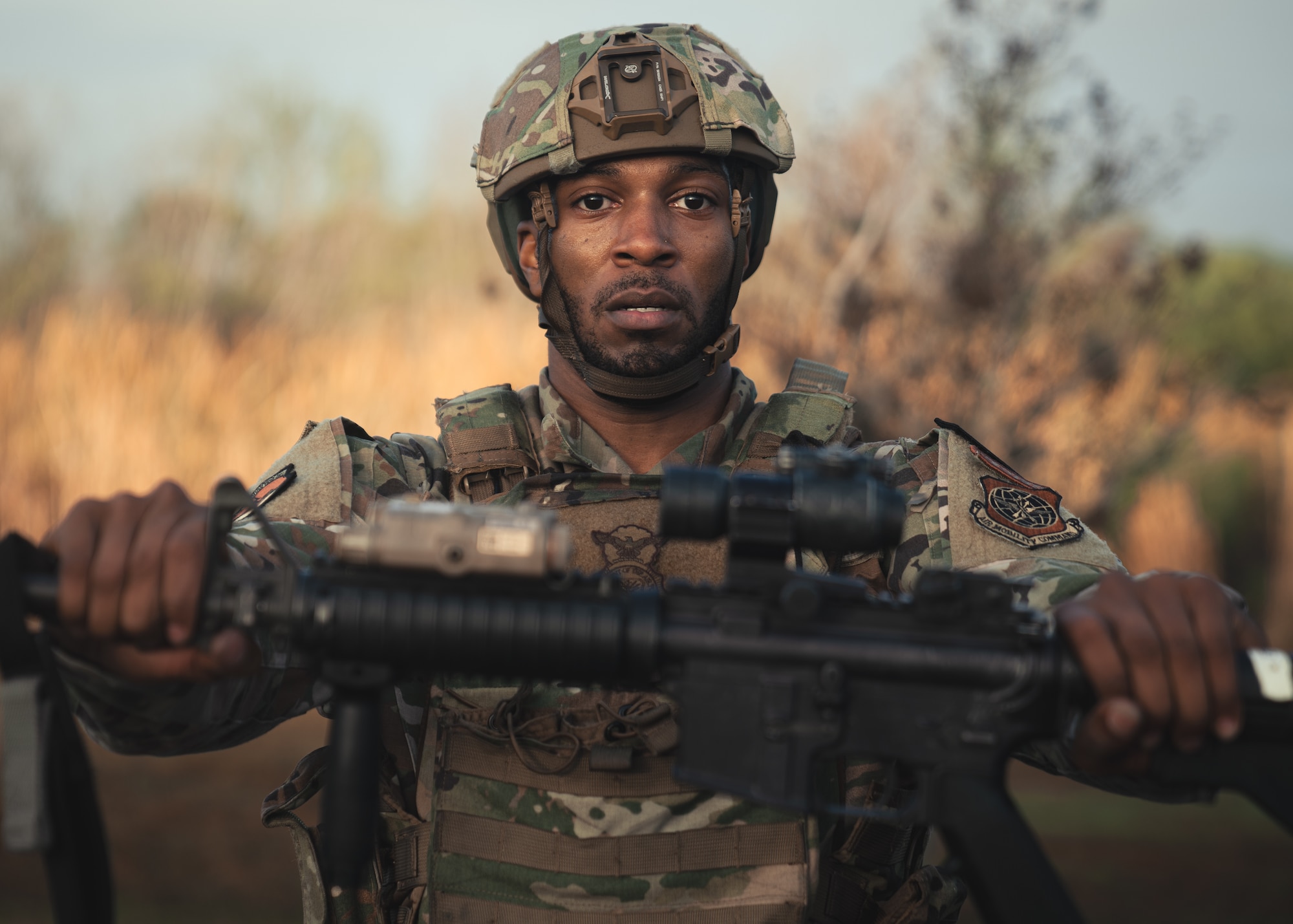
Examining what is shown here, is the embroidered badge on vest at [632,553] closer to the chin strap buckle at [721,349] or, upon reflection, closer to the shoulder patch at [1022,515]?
the chin strap buckle at [721,349]

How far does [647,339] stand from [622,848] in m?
1.45

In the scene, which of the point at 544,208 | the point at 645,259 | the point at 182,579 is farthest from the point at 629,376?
the point at 182,579

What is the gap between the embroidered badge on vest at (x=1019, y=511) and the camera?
10.6 ft

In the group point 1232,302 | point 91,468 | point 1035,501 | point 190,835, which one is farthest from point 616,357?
point 1232,302

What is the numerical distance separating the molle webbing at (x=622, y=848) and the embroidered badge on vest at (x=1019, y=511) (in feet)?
3.13

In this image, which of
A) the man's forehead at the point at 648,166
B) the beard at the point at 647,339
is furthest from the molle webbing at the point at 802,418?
the man's forehead at the point at 648,166

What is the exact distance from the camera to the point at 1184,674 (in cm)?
231

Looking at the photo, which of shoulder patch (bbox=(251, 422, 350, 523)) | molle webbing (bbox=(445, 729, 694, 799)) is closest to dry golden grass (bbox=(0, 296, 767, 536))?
shoulder patch (bbox=(251, 422, 350, 523))

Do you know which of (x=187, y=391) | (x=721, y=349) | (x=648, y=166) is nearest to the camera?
(x=648, y=166)

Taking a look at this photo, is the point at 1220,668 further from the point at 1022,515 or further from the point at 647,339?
the point at 647,339

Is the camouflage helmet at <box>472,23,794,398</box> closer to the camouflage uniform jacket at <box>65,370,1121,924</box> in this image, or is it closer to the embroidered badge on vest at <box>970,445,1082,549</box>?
the camouflage uniform jacket at <box>65,370,1121,924</box>

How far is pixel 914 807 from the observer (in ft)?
7.86

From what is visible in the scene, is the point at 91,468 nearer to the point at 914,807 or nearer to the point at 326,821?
the point at 326,821

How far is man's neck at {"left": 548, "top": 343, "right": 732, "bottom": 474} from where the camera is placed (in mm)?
3826
